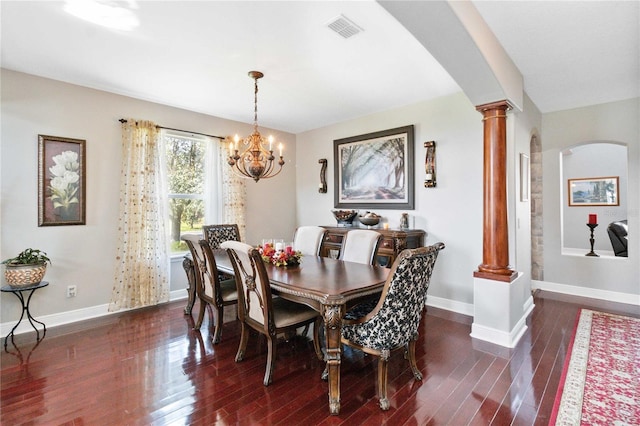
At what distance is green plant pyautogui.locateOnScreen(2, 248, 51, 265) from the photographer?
3.12 meters

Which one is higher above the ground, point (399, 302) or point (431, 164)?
point (431, 164)

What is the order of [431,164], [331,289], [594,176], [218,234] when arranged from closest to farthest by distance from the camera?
[331,289] < [431,164] < [218,234] < [594,176]

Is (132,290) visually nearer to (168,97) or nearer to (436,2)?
(168,97)

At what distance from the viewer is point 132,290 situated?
400 centimetres

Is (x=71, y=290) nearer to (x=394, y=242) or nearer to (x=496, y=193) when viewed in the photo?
(x=394, y=242)

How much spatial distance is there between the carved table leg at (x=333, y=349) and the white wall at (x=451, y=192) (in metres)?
2.55

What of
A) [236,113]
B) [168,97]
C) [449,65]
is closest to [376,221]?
[449,65]

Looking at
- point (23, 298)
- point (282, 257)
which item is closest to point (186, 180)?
point (23, 298)

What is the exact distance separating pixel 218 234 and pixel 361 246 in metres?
2.15

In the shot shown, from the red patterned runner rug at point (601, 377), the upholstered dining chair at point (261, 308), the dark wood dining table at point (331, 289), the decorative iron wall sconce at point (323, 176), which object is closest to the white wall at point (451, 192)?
the red patterned runner rug at point (601, 377)

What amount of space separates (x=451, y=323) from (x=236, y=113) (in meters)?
4.22

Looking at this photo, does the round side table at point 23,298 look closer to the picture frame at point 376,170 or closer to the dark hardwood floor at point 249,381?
the dark hardwood floor at point 249,381

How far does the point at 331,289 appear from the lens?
2086 mm

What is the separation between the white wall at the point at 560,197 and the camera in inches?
159
